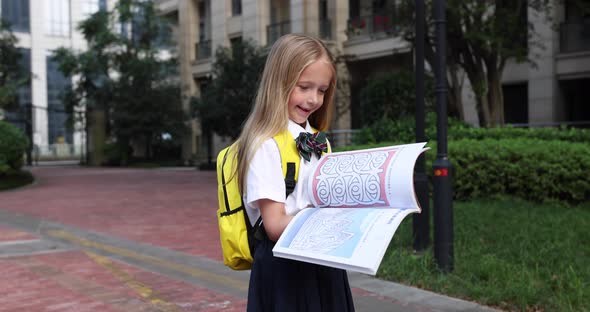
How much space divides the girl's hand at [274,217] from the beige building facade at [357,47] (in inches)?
473

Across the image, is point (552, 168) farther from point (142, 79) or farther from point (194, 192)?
point (142, 79)

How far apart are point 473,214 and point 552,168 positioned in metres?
1.80

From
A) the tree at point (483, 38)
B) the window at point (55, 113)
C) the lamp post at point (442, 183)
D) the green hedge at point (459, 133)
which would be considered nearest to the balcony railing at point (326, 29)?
the tree at point (483, 38)

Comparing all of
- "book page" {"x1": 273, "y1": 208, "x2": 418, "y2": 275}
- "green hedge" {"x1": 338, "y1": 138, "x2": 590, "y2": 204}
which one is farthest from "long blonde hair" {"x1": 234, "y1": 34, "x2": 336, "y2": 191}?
"green hedge" {"x1": 338, "y1": 138, "x2": 590, "y2": 204}

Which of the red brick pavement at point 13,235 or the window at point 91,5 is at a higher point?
the window at point 91,5

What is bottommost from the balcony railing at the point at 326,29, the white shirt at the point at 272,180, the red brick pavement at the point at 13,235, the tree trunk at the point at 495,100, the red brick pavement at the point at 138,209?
the red brick pavement at the point at 13,235

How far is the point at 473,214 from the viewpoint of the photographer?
767cm

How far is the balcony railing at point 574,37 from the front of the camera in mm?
16062

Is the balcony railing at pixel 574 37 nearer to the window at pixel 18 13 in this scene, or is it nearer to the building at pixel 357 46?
the building at pixel 357 46

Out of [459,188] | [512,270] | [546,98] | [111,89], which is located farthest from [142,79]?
[512,270]

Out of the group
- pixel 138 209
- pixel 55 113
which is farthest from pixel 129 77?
pixel 55 113

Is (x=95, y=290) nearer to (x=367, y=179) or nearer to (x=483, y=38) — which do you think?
(x=367, y=179)

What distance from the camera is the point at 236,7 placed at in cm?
2877

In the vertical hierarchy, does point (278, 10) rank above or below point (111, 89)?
above
